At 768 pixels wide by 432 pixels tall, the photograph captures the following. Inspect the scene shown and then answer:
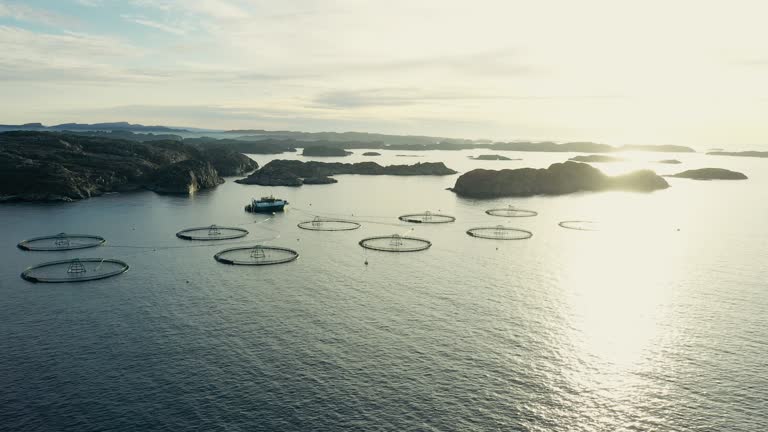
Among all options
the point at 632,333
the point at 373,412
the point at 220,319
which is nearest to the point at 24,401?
the point at 220,319

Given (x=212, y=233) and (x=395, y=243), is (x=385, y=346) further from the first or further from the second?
(x=212, y=233)

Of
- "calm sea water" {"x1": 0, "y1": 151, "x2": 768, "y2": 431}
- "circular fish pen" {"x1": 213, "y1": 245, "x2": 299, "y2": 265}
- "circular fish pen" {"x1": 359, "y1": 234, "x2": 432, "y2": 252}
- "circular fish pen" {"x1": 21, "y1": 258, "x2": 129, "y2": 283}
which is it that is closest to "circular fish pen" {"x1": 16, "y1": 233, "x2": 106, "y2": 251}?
"calm sea water" {"x1": 0, "y1": 151, "x2": 768, "y2": 431}

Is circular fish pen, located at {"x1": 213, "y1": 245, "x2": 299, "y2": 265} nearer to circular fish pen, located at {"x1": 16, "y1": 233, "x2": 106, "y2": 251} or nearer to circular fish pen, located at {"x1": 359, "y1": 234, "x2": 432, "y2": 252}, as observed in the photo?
circular fish pen, located at {"x1": 359, "y1": 234, "x2": 432, "y2": 252}

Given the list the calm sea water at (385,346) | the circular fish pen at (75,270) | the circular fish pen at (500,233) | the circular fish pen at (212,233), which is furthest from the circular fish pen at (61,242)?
the circular fish pen at (500,233)

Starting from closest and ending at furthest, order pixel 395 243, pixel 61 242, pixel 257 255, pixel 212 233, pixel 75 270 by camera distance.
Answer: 1. pixel 75 270
2. pixel 257 255
3. pixel 61 242
4. pixel 395 243
5. pixel 212 233

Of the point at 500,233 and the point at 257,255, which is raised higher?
the point at 500,233

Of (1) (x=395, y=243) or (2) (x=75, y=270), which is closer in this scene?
(2) (x=75, y=270)

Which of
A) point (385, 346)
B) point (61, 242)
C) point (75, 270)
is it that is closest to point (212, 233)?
point (61, 242)
